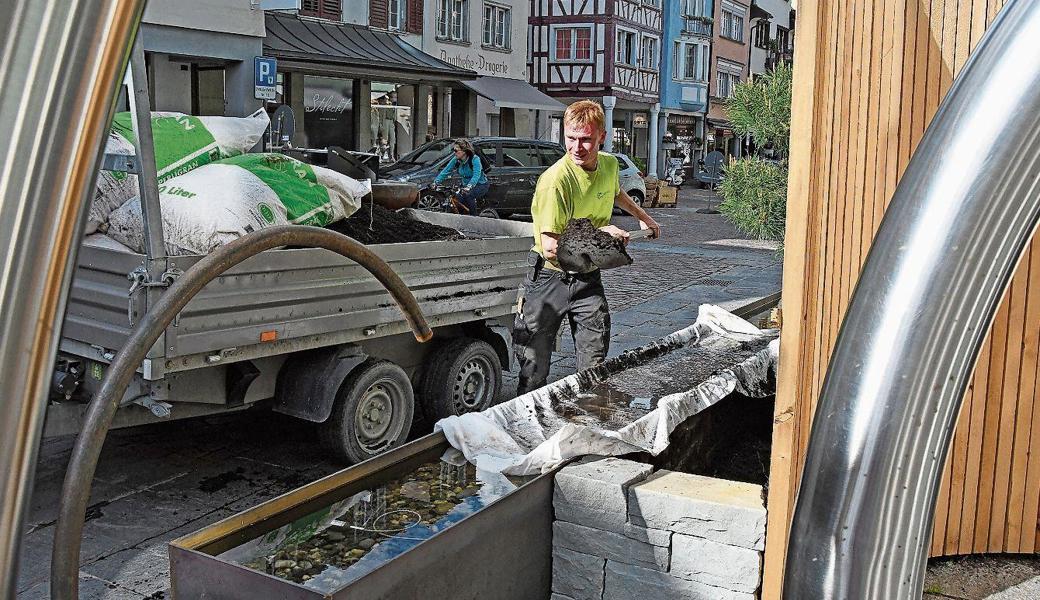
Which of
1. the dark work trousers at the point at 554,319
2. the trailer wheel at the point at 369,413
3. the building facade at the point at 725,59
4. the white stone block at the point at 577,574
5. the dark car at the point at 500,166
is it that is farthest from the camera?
the building facade at the point at 725,59

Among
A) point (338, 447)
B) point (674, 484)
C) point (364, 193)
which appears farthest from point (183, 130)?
point (674, 484)

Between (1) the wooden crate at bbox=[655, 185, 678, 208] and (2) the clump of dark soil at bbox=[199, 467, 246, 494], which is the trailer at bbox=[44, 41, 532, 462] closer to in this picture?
(2) the clump of dark soil at bbox=[199, 467, 246, 494]

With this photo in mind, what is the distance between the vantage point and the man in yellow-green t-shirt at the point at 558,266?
19.5 ft

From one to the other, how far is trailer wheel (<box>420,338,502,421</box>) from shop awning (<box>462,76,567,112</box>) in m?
25.2

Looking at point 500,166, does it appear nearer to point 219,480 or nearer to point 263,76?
point 263,76

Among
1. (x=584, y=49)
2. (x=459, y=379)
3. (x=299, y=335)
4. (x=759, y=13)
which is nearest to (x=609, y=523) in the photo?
(x=299, y=335)

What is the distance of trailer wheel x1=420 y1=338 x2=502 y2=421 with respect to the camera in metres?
6.59

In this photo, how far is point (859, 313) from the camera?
0.56m

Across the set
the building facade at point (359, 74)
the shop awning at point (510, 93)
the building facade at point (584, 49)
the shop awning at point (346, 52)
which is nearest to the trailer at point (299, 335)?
the building facade at point (359, 74)

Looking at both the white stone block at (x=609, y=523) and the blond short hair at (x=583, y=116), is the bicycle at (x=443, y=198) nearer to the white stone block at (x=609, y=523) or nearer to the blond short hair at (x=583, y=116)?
the blond short hair at (x=583, y=116)

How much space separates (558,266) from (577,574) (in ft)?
8.42

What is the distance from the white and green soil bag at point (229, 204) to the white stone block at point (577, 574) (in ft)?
7.55

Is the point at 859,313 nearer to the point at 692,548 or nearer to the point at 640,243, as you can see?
the point at 692,548

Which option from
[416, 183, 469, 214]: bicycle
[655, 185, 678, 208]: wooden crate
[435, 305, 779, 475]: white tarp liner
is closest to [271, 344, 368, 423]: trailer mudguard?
[435, 305, 779, 475]: white tarp liner
